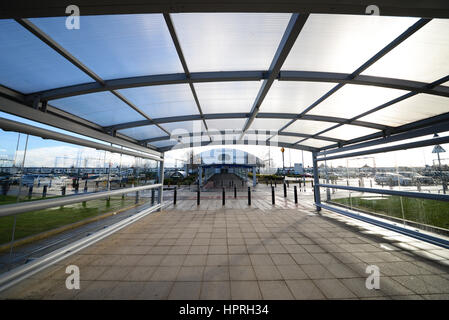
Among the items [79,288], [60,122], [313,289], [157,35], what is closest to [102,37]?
[157,35]

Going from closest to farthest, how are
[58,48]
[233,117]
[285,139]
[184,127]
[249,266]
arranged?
1. [249,266]
2. [58,48]
3. [233,117]
4. [184,127]
5. [285,139]

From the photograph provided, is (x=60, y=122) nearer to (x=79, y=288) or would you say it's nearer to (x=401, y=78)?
(x=79, y=288)

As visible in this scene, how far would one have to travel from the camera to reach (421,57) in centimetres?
289

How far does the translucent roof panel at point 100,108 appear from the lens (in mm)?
4160

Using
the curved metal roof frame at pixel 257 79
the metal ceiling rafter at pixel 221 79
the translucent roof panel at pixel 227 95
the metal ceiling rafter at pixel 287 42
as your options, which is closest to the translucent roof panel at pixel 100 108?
the curved metal roof frame at pixel 257 79

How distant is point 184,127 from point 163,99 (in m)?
2.46

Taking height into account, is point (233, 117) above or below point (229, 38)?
below

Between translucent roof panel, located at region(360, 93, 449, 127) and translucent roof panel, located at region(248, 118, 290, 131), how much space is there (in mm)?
2681

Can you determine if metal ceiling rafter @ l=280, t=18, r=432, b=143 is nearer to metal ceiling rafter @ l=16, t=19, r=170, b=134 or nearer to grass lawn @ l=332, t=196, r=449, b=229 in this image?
grass lawn @ l=332, t=196, r=449, b=229

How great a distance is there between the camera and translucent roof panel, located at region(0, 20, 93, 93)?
2490 mm

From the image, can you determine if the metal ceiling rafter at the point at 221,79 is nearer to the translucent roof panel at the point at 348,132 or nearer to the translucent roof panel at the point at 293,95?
the translucent roof panel at the point at 293,95

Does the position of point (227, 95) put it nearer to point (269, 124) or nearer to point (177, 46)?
point (177, 46)

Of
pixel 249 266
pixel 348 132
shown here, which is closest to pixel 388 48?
pixel 348 132

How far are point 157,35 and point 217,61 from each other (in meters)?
1.27
